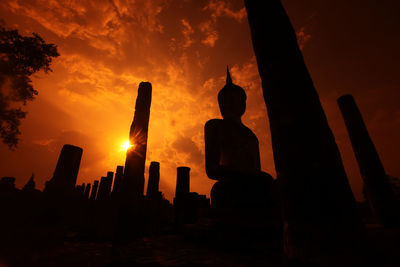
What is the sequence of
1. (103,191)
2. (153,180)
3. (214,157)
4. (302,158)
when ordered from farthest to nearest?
1. (103,191)
2. (153,180)
3. (214,157)
4. (302,158)

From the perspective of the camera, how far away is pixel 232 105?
5.50 m

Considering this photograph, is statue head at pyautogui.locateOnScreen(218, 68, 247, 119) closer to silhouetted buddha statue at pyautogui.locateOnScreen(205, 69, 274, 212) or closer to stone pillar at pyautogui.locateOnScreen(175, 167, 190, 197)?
silhouetted buddha statue at pyautogui.locateOnScreen(205, 69, 274, 212)

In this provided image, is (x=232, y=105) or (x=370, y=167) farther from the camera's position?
(x=370, y=167)

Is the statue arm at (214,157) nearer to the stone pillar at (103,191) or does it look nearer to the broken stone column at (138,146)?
the broken stone column at (138,146)

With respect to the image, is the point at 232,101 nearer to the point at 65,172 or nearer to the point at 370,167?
the point at 65,172

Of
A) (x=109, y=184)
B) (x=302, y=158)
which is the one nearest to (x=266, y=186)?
(x=302, y=158)

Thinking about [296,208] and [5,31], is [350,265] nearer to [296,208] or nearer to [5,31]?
[296,208]

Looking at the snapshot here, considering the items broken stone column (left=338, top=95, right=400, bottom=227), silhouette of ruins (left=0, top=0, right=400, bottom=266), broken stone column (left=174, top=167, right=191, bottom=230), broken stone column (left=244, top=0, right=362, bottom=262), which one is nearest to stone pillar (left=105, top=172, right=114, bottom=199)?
silhouette of ruins (left=0, top=0, right=400, bottom=266)

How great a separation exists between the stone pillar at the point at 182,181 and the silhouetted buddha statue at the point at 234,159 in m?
3.39

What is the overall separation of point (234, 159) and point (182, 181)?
12.0 ft

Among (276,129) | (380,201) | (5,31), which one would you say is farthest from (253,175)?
(5,31)

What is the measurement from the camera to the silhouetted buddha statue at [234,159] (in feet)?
13.6

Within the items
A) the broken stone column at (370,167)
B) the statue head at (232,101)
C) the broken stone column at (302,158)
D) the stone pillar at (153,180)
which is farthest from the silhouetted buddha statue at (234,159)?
the stone pillar at (153,180)

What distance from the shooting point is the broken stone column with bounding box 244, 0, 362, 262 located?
1.58 m
